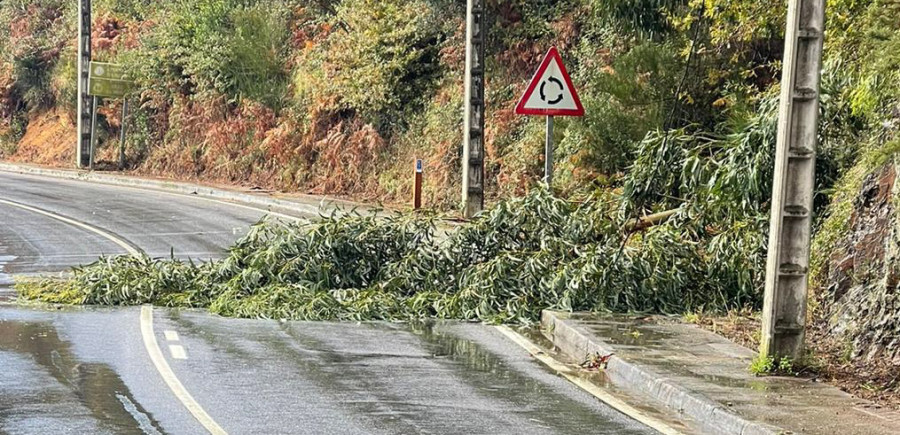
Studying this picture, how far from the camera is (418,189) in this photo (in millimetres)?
25266

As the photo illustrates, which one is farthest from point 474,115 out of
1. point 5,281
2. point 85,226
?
point 5,281

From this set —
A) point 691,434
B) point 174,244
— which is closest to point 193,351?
point 691,434

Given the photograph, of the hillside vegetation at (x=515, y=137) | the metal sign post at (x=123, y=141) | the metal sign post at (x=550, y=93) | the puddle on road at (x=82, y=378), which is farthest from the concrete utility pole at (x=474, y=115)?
the metal sign post at (x=123, y=141)

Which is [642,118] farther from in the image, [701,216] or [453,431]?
[453,431]

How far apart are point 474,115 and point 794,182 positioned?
40.7ft

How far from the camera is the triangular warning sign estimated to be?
16.1 meters

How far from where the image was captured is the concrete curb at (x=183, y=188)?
27.8 metres

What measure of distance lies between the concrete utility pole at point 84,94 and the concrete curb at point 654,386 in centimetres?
3087

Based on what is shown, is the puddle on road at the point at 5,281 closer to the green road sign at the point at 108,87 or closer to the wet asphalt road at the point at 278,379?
the wet asphalt road at the point at 278,379

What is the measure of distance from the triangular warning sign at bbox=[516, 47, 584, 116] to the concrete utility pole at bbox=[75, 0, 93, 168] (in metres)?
27.5

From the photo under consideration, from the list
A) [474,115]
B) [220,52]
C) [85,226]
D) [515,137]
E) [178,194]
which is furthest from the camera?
[220,52]

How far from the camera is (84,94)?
40.9 metres

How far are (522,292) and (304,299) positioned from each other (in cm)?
233

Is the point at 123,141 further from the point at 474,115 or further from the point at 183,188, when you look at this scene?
the point at 474,115
